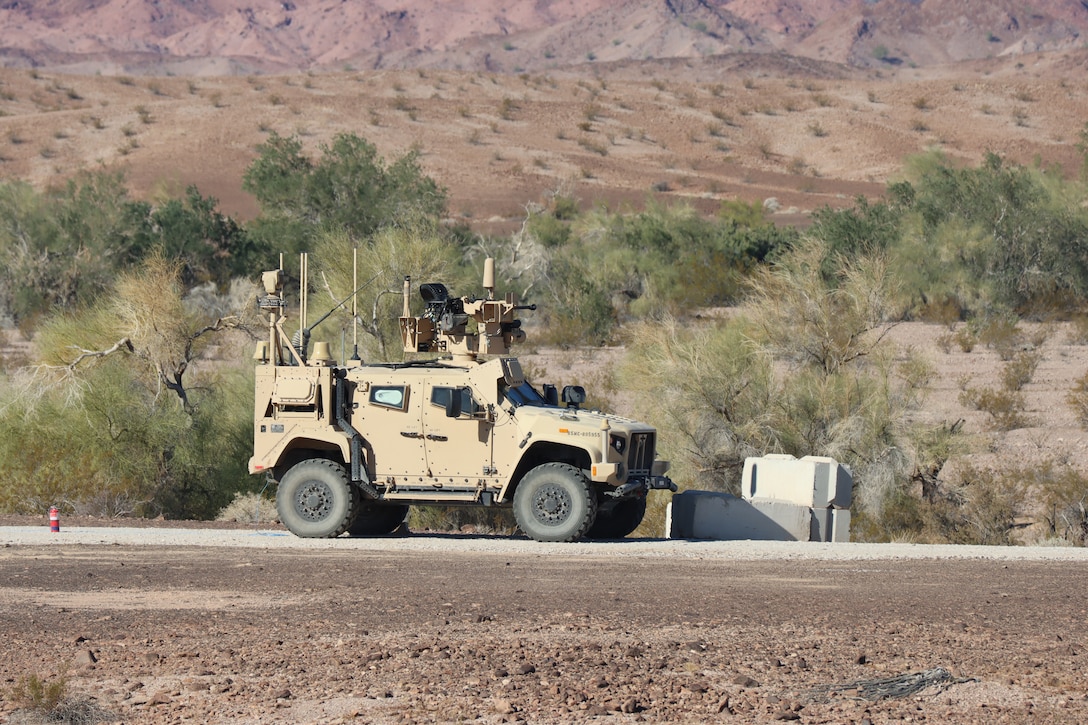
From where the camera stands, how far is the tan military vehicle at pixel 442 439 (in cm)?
1714

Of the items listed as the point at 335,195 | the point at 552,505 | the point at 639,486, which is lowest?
the point at 552,505

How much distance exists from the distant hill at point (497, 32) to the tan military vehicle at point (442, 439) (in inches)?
4685

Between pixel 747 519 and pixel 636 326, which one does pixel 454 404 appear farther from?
pixel 636 326

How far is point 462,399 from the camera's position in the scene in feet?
56.9

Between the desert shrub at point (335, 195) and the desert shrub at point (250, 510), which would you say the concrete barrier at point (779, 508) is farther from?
the desert shrub at point (335, 195)

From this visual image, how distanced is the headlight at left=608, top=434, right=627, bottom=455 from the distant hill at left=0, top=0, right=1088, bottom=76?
394 ft

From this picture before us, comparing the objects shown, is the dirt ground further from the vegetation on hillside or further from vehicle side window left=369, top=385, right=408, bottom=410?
the vegetation on hillside

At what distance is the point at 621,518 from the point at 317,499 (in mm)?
3553

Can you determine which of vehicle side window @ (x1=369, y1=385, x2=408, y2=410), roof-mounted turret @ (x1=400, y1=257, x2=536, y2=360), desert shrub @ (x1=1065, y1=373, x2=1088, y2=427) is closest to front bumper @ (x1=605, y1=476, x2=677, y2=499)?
roof-mounted turret @ (x1=400, y1=257, x2=536, y2=360)

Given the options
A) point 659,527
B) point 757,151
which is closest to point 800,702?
point 659,527

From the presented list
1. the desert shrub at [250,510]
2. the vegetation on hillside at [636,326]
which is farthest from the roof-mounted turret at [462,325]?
the desert shrub at [250,510]

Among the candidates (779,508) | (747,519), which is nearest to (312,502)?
(747,519)

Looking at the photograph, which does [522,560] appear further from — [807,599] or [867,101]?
[867,101]

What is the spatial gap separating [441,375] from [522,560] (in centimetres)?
272
